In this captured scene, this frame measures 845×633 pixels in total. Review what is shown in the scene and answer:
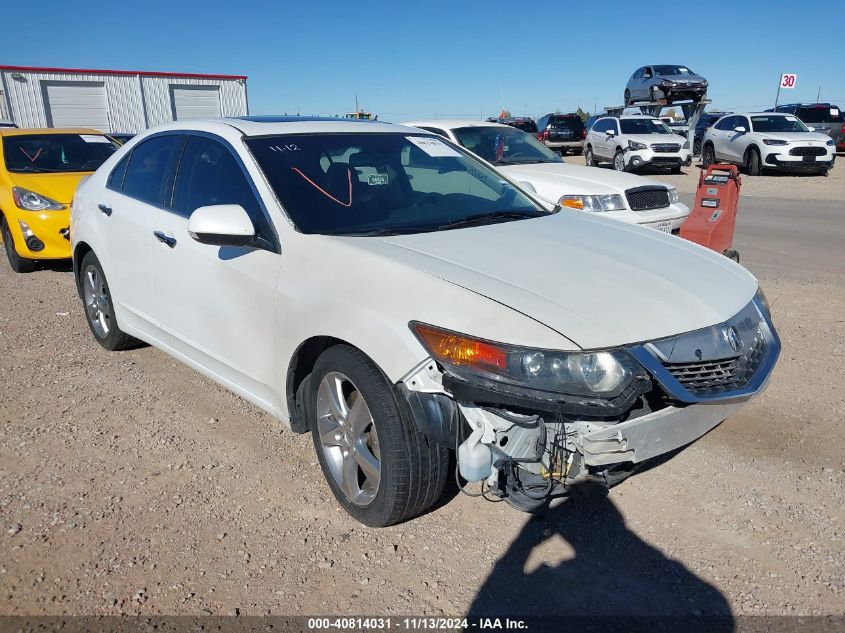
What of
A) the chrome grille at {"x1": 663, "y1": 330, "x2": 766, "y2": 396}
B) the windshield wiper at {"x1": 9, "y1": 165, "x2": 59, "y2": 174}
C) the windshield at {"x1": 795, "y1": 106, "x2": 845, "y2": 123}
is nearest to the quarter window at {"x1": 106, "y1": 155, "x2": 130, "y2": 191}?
the chrome grille at {"x1": 663, "y1": 330, "x2": 766, "y2": 396}

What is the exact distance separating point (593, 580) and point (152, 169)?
342cm

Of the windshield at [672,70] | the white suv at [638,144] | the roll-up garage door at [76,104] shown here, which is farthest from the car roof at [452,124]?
the roll-up garage door at [76,104]

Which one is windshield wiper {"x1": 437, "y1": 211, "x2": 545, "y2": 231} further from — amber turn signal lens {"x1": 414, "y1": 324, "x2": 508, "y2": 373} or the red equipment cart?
the red equipment cart

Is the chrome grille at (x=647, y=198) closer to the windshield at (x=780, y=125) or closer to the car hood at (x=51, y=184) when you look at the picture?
the car hood at (x=51, y=184)

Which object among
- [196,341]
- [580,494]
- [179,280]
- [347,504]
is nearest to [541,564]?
[580,494]

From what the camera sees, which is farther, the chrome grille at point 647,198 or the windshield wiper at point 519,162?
the windshield wiper at point 519,162

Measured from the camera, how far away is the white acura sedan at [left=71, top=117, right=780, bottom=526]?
232 centimetres

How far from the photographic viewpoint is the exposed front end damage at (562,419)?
7.39 ft

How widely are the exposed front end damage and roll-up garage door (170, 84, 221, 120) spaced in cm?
3239

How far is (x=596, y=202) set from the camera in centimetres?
741

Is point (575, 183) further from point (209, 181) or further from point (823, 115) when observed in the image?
point (823, 115)

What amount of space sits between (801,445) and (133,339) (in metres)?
4.39

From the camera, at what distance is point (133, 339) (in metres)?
4.93

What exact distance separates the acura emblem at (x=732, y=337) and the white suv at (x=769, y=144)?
1769 cm
